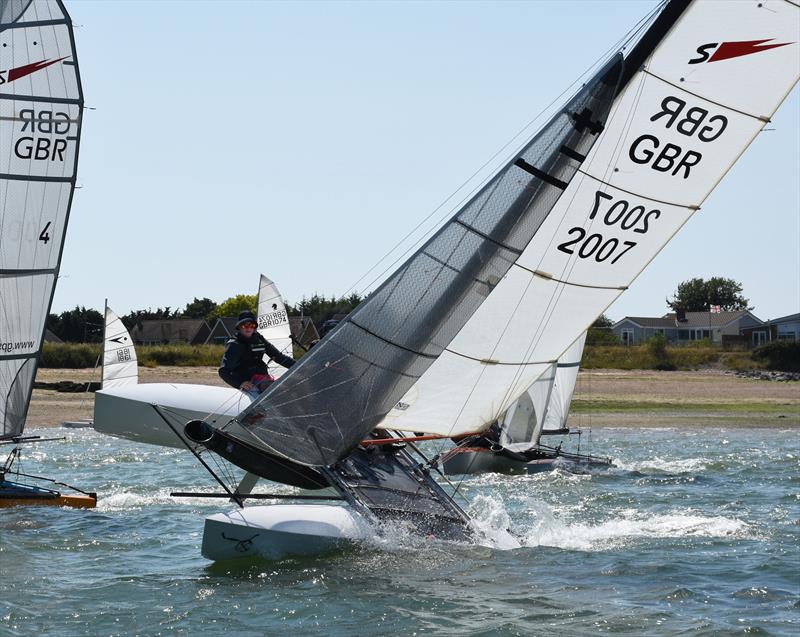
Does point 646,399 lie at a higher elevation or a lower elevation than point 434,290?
lower

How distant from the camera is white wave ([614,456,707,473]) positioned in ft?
68.2

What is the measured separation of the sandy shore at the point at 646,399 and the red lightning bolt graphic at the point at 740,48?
21.3 meters

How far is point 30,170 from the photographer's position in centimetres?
1415

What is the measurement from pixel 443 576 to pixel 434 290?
8.19 ft

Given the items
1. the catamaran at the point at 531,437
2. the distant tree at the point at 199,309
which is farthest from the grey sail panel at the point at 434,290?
the distant tree at the point at 199,309

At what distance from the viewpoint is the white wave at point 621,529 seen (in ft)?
40.4

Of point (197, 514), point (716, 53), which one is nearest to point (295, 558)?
point (197, 514)

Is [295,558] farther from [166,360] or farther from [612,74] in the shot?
[166,360]

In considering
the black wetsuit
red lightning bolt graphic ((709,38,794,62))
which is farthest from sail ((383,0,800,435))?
the black wetsuit

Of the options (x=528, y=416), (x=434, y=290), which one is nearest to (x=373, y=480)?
(x=434, y=290)

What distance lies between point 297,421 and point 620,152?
374 centimetres

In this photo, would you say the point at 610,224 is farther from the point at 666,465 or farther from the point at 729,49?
the point at 666,465

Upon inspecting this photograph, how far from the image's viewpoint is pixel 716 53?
10195 mm

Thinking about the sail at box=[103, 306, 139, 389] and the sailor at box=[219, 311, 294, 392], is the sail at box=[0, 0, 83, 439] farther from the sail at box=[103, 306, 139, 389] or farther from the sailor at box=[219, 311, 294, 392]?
the sail at box=[103, 306, 139, 389]
